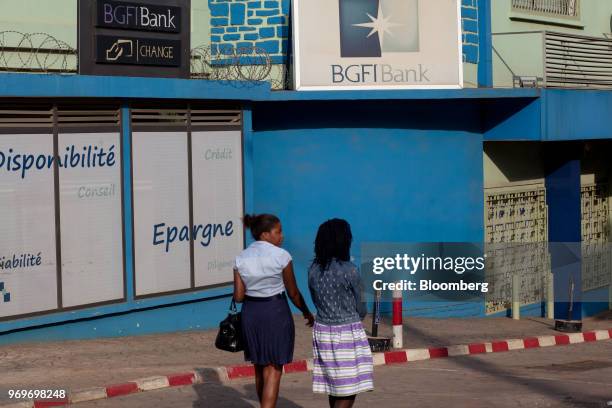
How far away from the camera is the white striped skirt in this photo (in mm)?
8836

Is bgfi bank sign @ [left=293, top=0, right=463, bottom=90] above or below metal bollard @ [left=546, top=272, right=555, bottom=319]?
above

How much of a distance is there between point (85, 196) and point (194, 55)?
3.56 m

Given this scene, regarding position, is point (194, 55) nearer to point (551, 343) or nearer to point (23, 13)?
point (23, 13)

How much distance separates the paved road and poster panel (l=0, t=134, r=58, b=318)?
9.79 feet

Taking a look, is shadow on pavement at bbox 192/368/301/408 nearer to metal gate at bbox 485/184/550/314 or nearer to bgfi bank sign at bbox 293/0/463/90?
bgfi bank sign at bbox 293/0/463/90

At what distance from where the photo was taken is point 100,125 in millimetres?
15266

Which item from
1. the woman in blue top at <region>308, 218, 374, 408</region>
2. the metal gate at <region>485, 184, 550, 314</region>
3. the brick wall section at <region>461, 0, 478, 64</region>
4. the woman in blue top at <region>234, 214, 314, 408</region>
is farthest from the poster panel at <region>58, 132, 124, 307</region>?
the metal gate at <region>485, 184, 550, 314</region>

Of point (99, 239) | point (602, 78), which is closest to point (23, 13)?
point (99, 239)

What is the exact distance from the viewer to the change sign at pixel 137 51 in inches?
602

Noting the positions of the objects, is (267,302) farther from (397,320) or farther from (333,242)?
(397,320)

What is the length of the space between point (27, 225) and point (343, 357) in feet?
21.6

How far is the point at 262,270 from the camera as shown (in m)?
9.12

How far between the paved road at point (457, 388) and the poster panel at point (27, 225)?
2985 mm

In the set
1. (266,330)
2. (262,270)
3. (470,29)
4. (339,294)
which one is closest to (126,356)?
(266,330)
